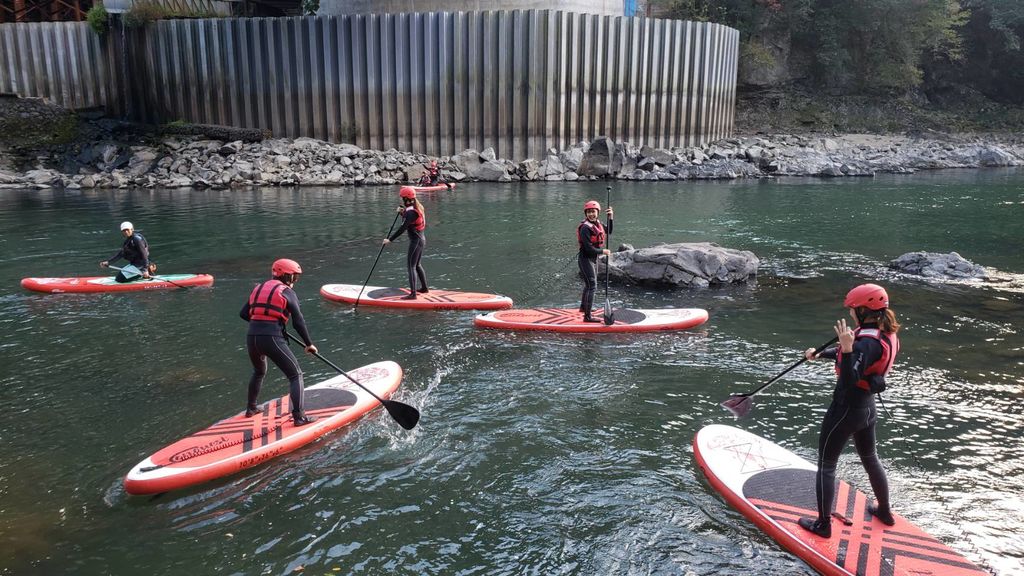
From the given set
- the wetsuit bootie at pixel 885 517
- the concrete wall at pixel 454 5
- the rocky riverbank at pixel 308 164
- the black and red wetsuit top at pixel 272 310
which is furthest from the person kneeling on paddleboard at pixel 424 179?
the wetsuit bootie at pixel 885 517

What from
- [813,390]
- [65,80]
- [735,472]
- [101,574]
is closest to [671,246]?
[813,390]

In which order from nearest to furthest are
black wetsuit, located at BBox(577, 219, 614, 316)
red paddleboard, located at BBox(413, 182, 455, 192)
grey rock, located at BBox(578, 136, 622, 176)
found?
black wetsuit, located at BBox(577, 219, 614, 316) < red paddleboard, located at BBox(413, 182, 455, 192) < grey rock, located at BBox(578, 136, 622, 176)

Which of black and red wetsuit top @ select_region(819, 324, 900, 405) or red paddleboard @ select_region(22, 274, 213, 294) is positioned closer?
black and red wetsuit top @ select_region(819, 324, 900, 405)

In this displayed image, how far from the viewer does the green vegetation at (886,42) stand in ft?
156

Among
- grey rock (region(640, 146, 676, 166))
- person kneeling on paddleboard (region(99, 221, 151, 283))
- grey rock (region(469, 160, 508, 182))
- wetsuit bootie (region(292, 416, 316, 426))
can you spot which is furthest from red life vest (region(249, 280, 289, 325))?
grey rock (region(640, 146, 676, 166))

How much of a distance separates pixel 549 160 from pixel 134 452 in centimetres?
2950

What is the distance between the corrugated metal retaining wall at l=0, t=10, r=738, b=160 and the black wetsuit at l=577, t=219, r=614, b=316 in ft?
82.9

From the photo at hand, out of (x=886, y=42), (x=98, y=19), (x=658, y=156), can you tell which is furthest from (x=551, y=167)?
(x=886, y=42)

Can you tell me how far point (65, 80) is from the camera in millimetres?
37688

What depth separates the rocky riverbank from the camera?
111ft

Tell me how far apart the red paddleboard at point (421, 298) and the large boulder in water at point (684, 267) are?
2.98 metres

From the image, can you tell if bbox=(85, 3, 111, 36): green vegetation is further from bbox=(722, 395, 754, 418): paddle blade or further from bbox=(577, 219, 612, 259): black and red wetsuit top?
bbox=(722, 395, 754, 418): paddle blade

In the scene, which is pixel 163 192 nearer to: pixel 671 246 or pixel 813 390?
pixel 671 246

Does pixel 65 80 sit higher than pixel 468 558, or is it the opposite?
pixel 65 80
